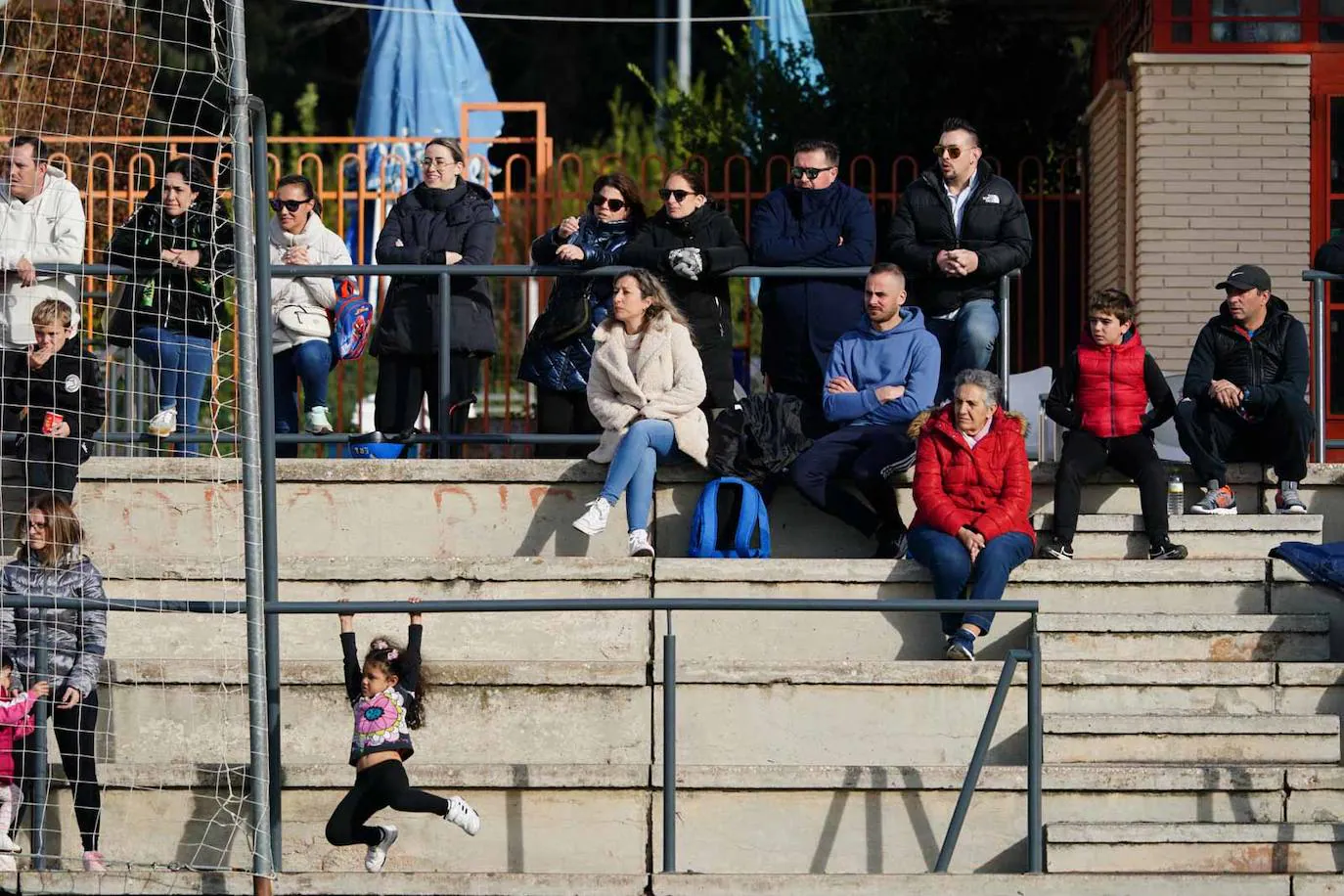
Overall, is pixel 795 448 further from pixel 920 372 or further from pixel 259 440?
pixel 259 440

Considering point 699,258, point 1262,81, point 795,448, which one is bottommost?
point 795,448

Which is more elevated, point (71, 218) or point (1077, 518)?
point (71, 218)

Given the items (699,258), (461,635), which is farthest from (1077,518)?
(461,635)

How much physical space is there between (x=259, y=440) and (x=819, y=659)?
2.52 metres

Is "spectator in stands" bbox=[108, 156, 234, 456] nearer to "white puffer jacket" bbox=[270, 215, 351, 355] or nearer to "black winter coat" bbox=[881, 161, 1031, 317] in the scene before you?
"white puffer jacket" bbox=[270, 215, 351, 355]

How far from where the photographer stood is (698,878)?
814cm

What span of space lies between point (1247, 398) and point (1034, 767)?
8.78 ft

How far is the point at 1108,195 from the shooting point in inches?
578

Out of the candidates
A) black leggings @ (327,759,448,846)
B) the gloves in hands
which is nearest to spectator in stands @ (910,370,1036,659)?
the gloves in hands

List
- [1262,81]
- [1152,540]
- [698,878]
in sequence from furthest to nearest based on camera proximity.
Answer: [1262,81] < [1152,540] < [698,878]

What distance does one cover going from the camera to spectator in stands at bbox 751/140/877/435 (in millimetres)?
10766

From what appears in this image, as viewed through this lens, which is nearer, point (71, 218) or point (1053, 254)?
point (71, 218)

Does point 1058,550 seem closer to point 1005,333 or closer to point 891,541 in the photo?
point 891,541

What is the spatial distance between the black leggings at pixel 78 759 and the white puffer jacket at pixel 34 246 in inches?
101
